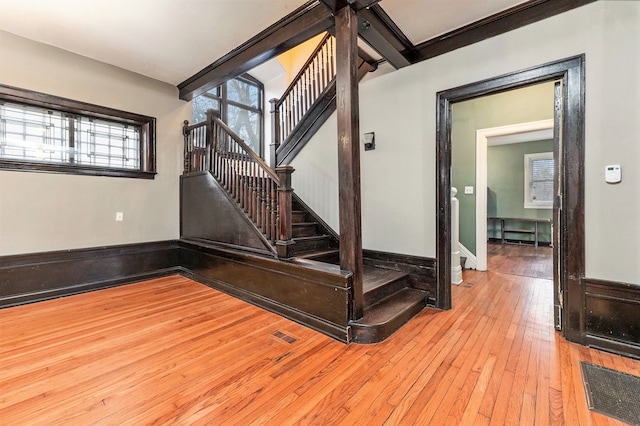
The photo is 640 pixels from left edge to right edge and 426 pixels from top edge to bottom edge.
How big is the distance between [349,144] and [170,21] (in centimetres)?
213

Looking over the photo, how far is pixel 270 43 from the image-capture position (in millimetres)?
2848

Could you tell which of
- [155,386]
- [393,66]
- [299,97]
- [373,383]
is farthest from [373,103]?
[155,386]

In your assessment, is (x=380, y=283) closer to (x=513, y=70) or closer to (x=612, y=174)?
(x=612, y=174)

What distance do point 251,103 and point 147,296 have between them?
486cm

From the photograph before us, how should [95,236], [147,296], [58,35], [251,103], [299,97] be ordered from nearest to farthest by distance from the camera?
1. [58,35]
2. [147,296]
3. [95,236]
4. [299,97]
5. [251,103]

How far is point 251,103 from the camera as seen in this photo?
21.8ft

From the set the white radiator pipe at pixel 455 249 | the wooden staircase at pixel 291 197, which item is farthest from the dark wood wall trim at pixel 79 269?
the white radiator pipe at pixel 455 249

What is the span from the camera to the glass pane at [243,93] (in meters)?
6.21

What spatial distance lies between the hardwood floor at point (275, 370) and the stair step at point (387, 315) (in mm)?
77

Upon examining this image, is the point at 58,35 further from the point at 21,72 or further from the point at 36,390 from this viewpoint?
the point at 36,390

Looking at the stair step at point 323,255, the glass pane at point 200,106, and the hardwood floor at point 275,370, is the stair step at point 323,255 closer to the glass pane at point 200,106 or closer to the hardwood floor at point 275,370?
the hardwood floor at point 275,370

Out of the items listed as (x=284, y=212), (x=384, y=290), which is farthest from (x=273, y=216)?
(x=384, y=290)

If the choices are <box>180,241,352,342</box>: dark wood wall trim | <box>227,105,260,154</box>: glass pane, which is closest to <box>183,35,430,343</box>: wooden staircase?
<box>180,241,352,342</box>: dark wood wall trim

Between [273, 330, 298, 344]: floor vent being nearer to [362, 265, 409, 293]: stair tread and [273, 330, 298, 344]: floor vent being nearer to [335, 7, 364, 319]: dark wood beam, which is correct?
[335, 7, 364, 319]: dark wood beam
